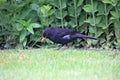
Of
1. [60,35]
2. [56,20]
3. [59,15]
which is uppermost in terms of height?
[59,15]

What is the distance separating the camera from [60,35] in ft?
29.9

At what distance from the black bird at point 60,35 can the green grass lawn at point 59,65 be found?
0.84 feet

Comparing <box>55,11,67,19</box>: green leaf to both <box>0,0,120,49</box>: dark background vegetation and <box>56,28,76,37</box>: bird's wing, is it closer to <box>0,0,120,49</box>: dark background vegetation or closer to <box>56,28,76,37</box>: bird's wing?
<box>0,0,120,49</box>: dark background vegetation

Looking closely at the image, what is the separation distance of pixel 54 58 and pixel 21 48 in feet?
6.16

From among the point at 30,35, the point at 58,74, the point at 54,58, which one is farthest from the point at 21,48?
the point at 58,74

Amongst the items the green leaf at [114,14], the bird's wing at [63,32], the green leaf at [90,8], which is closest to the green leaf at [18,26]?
the bird's wing at [63,32]

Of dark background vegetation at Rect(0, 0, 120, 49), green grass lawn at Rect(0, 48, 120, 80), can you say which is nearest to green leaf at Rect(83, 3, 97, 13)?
dark background vegetation at Rect(0, 0, 120, 49)

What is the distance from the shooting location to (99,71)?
22.8ft

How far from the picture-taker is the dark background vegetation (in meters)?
9.72

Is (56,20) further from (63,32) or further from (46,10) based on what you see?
(63,32)

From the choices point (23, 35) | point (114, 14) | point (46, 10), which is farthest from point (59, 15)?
point (114, 14)

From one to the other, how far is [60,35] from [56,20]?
108 centimetres

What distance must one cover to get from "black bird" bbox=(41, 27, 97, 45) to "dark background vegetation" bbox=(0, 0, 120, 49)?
0.65m

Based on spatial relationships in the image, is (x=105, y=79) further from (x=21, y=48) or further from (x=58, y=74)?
(x=21, y=48)
